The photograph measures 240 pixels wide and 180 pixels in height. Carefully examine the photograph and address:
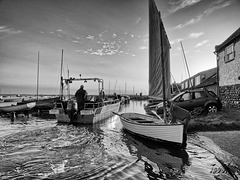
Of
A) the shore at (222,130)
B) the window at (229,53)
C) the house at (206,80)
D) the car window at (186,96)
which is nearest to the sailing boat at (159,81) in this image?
the shore at (222,130)

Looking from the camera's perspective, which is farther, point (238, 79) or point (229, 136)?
point (238, 79)

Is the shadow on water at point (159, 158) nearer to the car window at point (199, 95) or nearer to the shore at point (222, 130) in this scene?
the shore at point (222, 130)

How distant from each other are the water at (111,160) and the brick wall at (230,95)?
8469 mm

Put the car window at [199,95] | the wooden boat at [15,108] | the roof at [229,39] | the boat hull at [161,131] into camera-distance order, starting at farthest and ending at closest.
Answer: the wooden boat at [15,108] < the roof at [229,39] < the car window at [199,95] < the boat hull at [161,131]

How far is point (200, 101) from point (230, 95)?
16.2 feet

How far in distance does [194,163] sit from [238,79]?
442 inches

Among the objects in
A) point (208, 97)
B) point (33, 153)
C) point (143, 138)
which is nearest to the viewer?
point (33, 153)

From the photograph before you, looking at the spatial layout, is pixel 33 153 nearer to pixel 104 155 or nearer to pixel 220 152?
pixel 104 155

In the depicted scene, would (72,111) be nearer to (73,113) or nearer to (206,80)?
(73,113)

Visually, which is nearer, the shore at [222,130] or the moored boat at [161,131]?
the shore at [222,130]

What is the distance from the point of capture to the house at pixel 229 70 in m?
13.2

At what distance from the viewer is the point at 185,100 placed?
39.6ft

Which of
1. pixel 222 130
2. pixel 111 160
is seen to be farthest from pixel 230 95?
pixel 111 160

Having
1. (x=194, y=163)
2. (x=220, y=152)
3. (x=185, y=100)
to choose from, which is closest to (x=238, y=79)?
(x=185, y=100)
